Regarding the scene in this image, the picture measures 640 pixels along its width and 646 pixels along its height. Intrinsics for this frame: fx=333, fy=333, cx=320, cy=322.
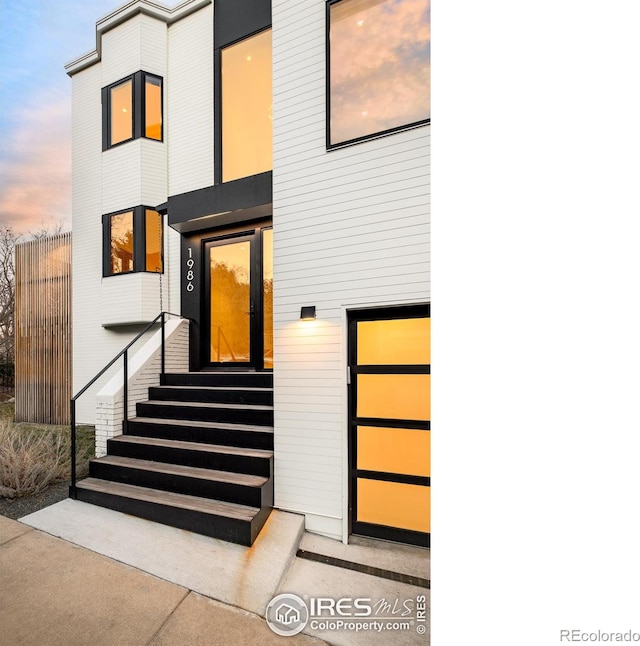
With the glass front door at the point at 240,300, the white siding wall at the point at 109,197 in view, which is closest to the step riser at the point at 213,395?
the glass front door at the point at 240,300

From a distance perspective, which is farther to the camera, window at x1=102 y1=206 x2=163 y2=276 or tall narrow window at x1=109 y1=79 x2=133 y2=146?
tall narrow window at x1=109 y1=79 x2=133 y2=146

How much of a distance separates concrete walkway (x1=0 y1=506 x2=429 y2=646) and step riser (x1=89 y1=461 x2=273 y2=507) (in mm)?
305

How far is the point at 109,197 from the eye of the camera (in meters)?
6.88

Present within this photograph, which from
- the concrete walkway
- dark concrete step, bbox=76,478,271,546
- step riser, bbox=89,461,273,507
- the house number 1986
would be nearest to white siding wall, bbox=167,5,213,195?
the house number 1986

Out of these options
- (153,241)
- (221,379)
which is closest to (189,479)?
(221,379)

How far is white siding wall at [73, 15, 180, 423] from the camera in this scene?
21.2 ft

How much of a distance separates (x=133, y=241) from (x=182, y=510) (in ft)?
17.9

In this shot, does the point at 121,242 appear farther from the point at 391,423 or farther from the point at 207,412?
the point at 391,423

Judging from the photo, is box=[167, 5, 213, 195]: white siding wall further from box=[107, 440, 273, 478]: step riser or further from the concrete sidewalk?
the concrete sidewalk

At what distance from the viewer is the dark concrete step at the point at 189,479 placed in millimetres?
3115
